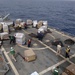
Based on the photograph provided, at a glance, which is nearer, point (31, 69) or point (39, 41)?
point (31, 69)

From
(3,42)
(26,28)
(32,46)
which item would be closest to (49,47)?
(32,46)

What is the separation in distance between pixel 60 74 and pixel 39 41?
11.4 meters

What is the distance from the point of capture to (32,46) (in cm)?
2566

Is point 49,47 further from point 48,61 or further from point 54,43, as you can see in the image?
point 48,61

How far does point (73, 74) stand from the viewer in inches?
659

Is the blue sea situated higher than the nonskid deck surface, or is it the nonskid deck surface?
the nonskid deck surface

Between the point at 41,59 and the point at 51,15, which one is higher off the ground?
the point at 41,59

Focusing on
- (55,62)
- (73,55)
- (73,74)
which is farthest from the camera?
(73,55)

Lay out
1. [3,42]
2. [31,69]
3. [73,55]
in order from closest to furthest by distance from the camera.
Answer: [31,69]
[73,55]
[3,42]

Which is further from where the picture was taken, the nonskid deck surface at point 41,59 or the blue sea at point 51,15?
the blue sea at point 51,15

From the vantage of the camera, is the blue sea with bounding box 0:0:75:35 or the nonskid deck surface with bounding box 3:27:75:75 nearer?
the nonskid deck surface with bounding box 3:27:75:75

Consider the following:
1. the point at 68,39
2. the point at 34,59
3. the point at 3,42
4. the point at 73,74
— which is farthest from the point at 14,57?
the point at 68,39

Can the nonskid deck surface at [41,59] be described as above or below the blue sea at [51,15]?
above

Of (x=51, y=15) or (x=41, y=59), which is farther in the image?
(x=51, y=15)
